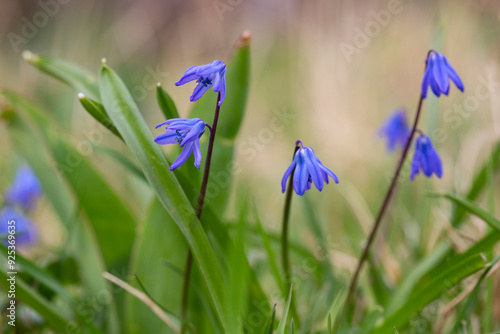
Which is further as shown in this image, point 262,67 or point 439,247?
point 262,67

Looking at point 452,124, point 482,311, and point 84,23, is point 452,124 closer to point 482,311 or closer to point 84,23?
point 482,311

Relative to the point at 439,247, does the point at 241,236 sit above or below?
above

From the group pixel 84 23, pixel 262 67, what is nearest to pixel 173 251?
pixel 262 67

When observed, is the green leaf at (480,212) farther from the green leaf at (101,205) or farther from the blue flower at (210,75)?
the green leaf at (101,205)

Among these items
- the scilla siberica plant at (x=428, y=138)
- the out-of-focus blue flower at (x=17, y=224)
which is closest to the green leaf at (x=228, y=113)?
the scilla siberica plant at (x=428, y=138)

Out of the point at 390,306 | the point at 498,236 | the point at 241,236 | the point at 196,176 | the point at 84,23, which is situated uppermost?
the point at 84,23

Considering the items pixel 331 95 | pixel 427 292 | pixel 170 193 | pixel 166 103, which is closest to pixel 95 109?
pixel 166 103

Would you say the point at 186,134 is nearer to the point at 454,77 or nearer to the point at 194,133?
the point at 194,133

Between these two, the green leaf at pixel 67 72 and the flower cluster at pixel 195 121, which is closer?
the flower cluster at pixel 195 121
